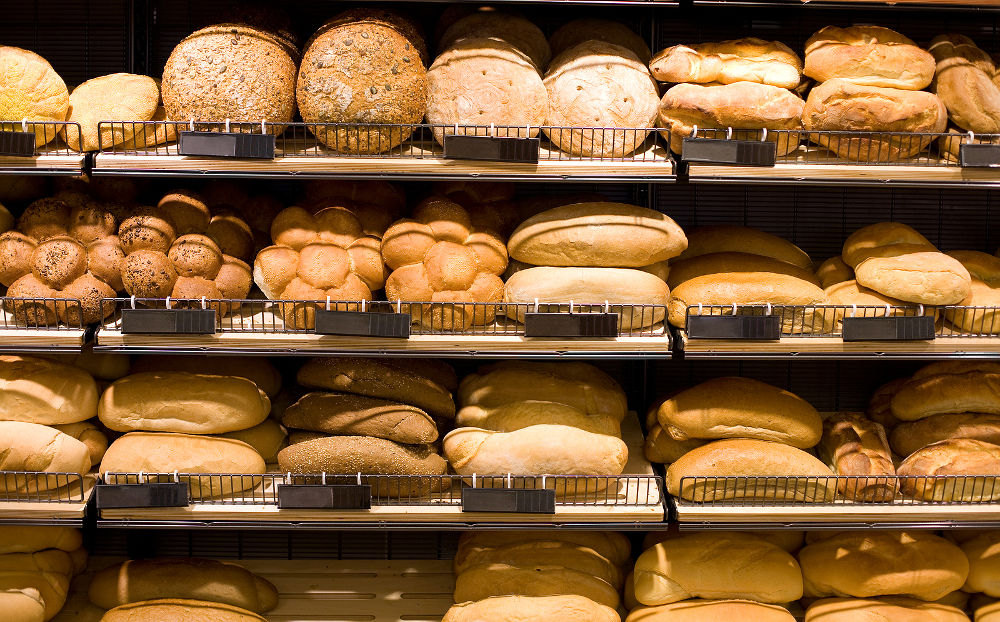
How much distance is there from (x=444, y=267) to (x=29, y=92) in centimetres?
119

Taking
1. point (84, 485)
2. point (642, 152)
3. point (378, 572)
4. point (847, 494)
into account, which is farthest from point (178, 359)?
point (847, 494)

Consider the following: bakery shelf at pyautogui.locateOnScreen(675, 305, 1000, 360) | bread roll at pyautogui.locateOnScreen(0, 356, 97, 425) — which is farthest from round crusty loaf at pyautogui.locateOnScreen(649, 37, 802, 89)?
bread roll at pyautogui.locateOnScreen(0, 356, 97, 425)

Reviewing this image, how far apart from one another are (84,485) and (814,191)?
2460 mm

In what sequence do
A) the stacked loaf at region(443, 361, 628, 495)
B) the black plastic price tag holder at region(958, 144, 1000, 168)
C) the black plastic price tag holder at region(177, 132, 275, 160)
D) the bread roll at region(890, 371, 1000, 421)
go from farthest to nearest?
the bread roll at region(890, 371, 1000, 421) → the stacked loaf at region(443, 361, 628, 495) → the black plastic price tag holder at region(958, 144, 1000, 168) → the black plastic price tag holder at region(177, 132, 275, 160)

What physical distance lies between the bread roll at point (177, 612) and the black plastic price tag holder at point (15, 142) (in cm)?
129

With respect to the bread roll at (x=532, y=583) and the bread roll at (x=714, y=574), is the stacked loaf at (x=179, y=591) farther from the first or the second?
the bread roll at (x=714, y=574)

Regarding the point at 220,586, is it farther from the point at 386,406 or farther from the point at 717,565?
the point at 717,565

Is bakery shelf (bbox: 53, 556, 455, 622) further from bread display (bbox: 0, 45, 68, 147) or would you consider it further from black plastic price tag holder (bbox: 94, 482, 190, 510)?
bread display (bbox: 0, 45, 68, 147)

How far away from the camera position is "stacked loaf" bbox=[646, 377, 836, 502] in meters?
2.58

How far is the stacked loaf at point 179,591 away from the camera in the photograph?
8.52ft

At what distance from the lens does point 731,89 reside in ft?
8.09

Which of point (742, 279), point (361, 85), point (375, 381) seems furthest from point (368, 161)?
point (742, 279)

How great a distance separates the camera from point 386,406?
2586mm

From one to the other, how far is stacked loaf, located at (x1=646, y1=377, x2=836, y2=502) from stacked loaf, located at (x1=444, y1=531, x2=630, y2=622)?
0.34 m
